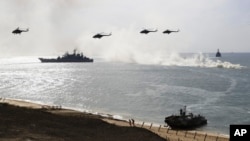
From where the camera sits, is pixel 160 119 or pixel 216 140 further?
pixel 160 119

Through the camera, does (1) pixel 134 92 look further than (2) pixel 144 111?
Yes

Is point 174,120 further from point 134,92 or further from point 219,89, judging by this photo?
point 219,89

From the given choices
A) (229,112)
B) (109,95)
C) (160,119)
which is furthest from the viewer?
(109,95)

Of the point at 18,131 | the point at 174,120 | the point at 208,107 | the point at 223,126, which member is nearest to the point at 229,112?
the point at 208,107

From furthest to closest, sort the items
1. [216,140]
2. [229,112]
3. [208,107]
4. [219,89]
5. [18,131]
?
1. [219,89]
2. [208,107]
3. [229,112]
4. [216,140]
5. [18,131]

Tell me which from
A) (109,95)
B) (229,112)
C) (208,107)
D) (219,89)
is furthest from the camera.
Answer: (219,89)

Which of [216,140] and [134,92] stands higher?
[134,92]

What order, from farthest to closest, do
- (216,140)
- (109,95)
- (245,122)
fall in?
1. (109,95)
2. (245,122)
3. (216,140)

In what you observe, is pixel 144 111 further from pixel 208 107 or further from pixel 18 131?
pixel 18 131

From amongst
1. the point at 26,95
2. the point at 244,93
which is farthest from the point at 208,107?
the point at 26,95
